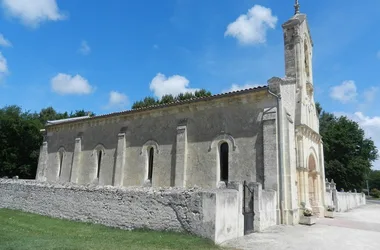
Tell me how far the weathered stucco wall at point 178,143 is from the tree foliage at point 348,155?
1167 inches

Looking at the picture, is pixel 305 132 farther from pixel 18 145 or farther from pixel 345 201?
pixel 18 145

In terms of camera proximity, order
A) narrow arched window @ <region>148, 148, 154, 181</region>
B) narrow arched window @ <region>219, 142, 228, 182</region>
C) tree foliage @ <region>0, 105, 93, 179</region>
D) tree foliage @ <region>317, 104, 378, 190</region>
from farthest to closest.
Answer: tree foliage @ <region>317, 104, 378, 190</region> < tree foliage @ <region>0, 105, 93, 179</region> < narrow arched window @ <region>148, 148, 154, 181</region> < narrow arched window @ <region>219, 142, 228, 182</region>

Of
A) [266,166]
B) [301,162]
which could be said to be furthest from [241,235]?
[301,162]

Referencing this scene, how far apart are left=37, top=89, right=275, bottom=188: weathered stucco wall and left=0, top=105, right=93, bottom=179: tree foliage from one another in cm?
1551

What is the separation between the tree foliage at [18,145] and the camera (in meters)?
36.6

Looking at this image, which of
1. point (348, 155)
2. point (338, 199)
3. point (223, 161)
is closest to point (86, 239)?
point (223, 161)

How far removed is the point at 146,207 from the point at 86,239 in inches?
105

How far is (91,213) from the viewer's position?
13.6 meters

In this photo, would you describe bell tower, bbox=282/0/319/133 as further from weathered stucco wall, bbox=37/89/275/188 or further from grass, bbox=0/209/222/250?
grass, bbox=0/209/222/250

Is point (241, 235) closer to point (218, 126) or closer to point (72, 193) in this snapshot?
point (218, 126)

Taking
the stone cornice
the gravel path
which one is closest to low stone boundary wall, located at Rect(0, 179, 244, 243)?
the gravel path

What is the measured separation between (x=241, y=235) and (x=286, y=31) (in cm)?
1363

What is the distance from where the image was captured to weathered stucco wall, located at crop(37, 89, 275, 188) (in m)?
15.8

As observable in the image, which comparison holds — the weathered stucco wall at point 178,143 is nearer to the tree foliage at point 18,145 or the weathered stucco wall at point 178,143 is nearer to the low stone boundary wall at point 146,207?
the low stone boundary wall at point 146,207
